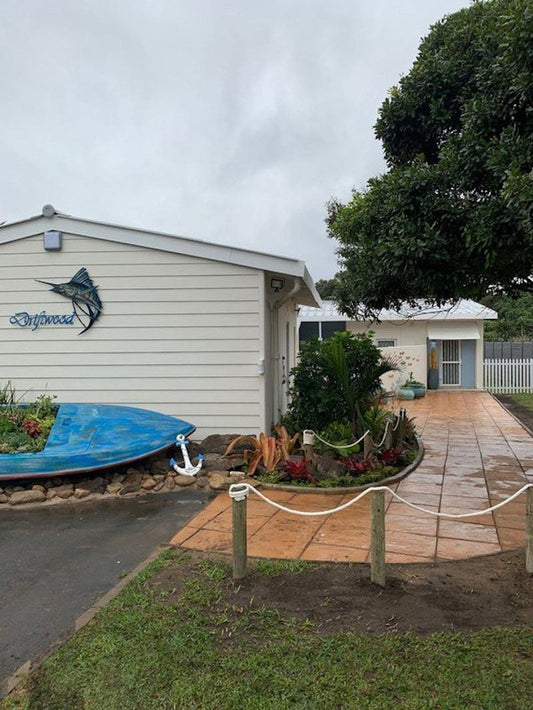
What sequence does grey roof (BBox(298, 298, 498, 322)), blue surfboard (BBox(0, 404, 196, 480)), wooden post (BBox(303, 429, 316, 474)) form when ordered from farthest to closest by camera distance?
grey roof (BBox(298, 298, 498, 322)) < wooden post (BBox(303, 429, 316, 474)) < blue surfboard (BBox(0, 404, 196, 480))

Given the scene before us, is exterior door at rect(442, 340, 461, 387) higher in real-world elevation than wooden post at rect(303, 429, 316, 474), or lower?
higher

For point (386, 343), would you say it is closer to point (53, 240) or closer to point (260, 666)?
point (53, 240)

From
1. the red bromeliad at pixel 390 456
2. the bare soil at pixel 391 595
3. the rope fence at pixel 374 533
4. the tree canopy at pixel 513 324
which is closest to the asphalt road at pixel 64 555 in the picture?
the bare soil at pixel 391 595

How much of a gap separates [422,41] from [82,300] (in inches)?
231

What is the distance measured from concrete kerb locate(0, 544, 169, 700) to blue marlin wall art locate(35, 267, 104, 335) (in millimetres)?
4584

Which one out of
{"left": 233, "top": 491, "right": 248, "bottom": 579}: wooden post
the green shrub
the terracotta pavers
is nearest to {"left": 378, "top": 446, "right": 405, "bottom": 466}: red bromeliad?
the terracotta pavers

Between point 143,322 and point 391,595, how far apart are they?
5.69 metres

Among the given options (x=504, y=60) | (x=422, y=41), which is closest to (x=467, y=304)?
(x=422, y=41)

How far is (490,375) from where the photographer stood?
2005 centimetres

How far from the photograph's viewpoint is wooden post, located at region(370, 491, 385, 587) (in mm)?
3811

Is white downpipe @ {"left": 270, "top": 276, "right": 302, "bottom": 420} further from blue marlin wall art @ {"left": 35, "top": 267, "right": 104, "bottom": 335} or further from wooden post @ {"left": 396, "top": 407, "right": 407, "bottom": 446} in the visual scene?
blue marlin wall art @ {"left": 35, "top": 267, "right": 104, "bottom": 335}

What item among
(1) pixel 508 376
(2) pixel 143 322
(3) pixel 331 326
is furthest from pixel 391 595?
(1) pixel 508 376

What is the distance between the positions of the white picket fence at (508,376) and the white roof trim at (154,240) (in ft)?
46.5

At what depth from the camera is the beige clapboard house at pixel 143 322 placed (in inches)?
310
